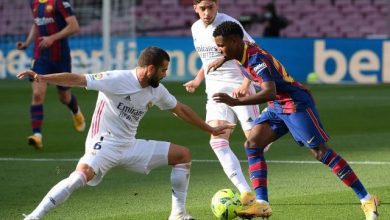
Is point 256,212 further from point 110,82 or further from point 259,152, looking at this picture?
point 110,82

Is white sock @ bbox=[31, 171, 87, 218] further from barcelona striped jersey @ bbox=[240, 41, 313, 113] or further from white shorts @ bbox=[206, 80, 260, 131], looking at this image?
white shorts @ bbox=[206, 80, 260, 131]

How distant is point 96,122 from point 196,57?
2035 cm

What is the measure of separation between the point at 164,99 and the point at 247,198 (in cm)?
141

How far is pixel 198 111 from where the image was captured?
19203 mm

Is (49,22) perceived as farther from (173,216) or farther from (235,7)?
(235,7)


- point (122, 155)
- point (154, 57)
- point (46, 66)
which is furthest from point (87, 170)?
point (46, 66)

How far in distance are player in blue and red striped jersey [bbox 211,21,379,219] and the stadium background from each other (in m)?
0.33

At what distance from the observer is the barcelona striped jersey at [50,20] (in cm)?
1412

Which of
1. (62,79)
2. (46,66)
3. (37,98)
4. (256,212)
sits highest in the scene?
(62,79)

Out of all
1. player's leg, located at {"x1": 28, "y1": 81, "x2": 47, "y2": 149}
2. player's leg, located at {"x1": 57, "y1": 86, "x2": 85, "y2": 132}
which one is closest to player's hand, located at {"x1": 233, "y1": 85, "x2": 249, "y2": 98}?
player's leg, located at {"x1": 28, "y1": 81, "x2": 47, "y2": 149}

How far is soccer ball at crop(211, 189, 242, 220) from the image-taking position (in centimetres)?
814

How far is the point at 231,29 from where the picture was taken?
26.6 feet

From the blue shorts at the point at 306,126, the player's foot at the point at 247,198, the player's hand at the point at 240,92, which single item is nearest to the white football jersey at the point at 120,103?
the blue shorts at the point at 306,126

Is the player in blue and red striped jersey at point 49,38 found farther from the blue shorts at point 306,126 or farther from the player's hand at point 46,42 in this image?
the blue shorts at point 306,126
